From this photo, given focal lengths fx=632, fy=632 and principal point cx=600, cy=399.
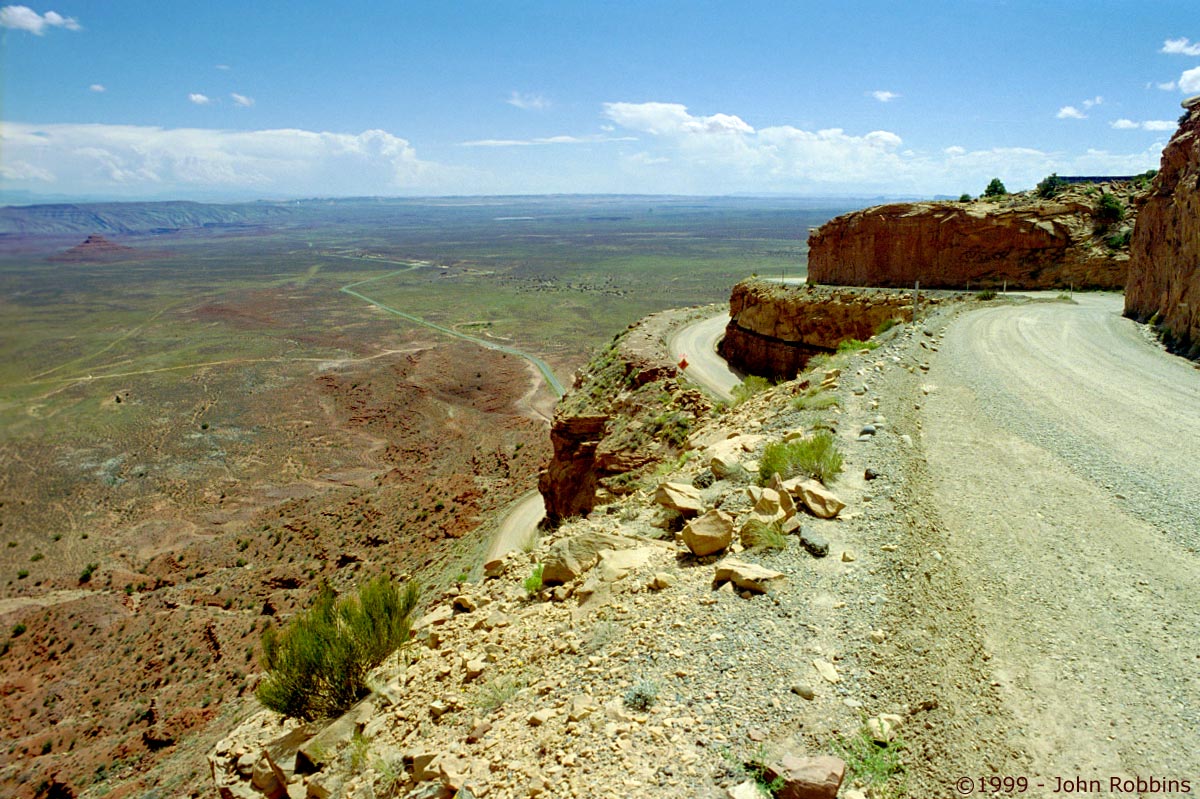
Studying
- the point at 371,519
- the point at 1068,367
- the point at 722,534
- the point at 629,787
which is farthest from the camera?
the point at 371,519

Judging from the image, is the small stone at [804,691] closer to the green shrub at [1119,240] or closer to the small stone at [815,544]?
the small stone at [815,544]

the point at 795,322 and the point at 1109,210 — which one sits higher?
the point at 1109,210

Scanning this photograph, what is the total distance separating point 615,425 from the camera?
23062mm

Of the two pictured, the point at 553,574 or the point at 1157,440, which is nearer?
the point at 553,574

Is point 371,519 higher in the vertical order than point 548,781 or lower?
lower

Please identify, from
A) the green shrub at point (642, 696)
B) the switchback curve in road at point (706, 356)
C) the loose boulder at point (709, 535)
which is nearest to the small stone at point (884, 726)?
the green shrub at point (642, 696)

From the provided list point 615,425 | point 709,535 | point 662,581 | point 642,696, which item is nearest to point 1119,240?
point 615,425

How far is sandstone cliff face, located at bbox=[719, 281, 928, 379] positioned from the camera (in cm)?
2584

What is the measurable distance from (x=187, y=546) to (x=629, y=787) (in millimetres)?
36878

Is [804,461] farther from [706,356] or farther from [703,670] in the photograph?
[706,356]

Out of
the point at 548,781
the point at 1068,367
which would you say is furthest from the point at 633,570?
the point at 1068,367

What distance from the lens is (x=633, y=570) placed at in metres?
7.17

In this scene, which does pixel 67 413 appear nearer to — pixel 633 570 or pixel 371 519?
pixel 371 519

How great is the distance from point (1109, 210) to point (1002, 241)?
414 centimetres
